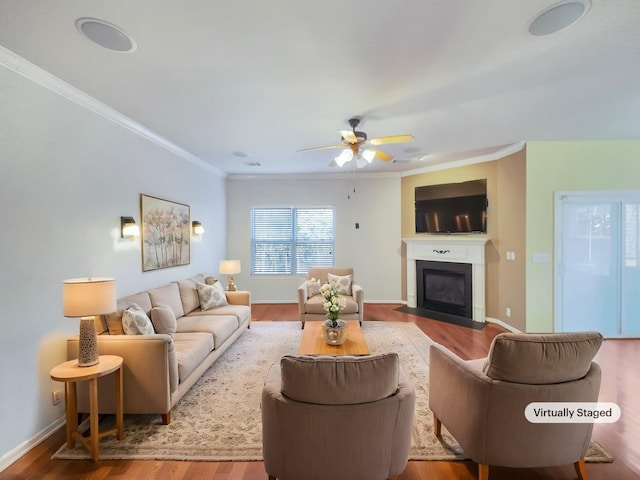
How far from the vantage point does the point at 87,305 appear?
2086mm

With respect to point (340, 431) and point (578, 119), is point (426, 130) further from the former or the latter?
point (340, 431)

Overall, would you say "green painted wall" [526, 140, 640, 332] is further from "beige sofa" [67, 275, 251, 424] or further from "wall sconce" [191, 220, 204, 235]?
"wall sconce" [191, 220, 204, 235]

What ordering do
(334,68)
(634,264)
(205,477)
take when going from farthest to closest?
(634,264) < (334,68) < (205,477)

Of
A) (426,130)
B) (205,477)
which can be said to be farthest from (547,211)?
(205,477)

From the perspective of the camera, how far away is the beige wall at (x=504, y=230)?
14.3 feet

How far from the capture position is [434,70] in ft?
7.56

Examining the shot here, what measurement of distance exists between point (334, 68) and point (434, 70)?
0.78 metres

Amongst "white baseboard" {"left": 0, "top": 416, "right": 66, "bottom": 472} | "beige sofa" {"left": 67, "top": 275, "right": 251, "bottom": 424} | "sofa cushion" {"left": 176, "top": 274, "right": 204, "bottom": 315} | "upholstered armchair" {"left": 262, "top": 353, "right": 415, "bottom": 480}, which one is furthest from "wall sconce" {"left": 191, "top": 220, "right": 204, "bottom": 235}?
"upholstered armchair" {"left": 262, "top": 353, "right": 415, "bottom": 480}

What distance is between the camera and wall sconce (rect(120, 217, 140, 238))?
3223 mm

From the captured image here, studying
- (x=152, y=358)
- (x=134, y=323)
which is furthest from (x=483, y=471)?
(x=134, y=323)

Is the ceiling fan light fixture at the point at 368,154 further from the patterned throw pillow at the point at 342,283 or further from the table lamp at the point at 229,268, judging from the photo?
the table lamp at the point at 229,268

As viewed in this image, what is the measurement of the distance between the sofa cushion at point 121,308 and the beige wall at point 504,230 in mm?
4986

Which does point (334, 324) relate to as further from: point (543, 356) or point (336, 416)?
point (543, 356)

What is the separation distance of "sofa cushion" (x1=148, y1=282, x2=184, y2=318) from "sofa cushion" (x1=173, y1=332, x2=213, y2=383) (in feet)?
1.80
